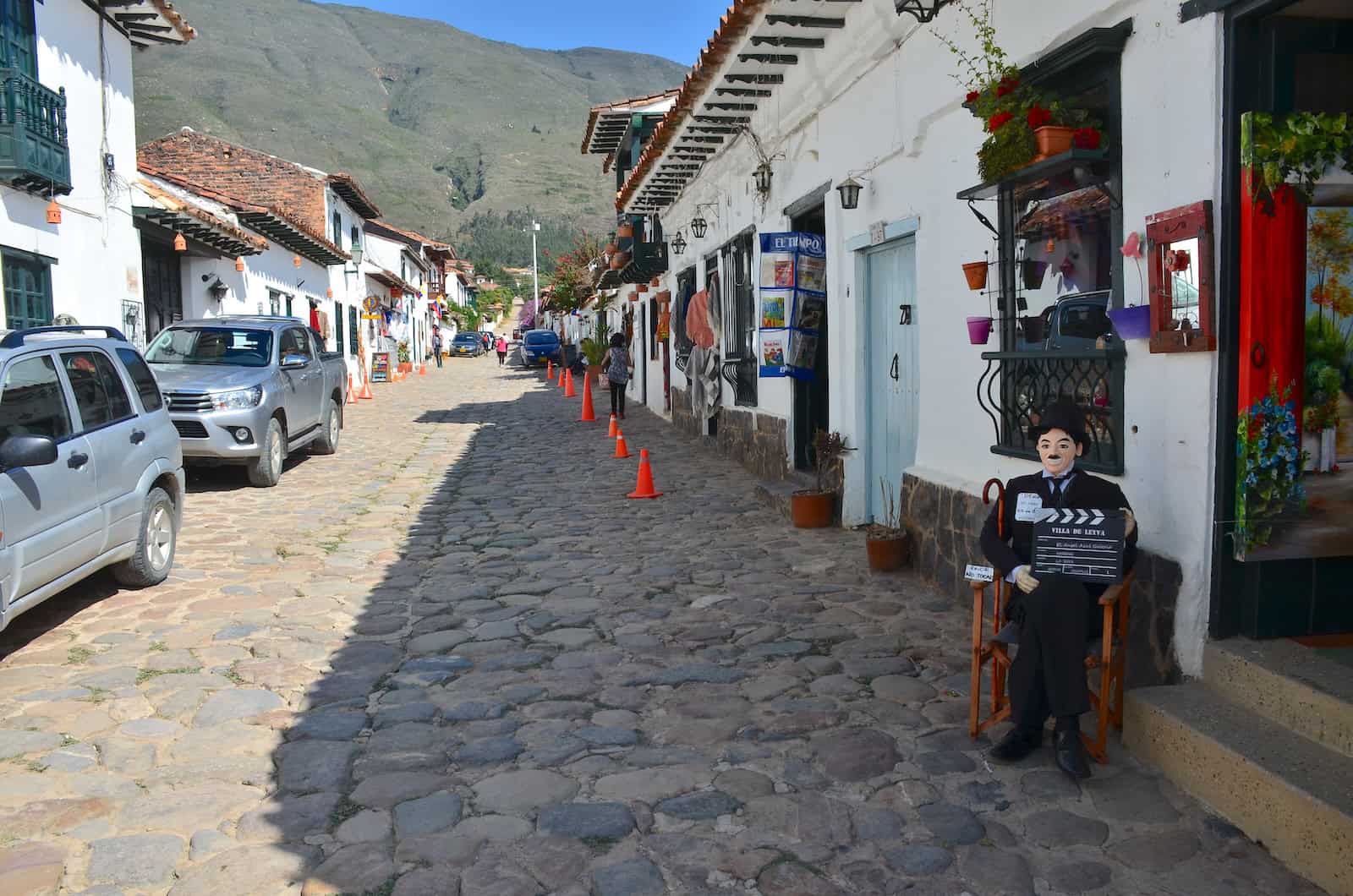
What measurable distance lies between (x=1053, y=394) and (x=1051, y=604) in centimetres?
A: 188

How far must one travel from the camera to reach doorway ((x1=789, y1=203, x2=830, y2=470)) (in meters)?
10.2

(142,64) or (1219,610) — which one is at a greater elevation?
(142,64)

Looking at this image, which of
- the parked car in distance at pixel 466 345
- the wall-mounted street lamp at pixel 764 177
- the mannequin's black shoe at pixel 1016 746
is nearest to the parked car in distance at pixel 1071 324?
the mannequin's black shoe at pixel 1016 746

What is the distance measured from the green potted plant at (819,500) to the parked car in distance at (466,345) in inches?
2236

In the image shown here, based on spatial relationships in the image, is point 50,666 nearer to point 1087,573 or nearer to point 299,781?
point 299,781

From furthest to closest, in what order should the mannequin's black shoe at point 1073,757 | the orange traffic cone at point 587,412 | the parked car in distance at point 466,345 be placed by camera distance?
the parked car in distance at point 466,345, the orange traffic cone at point 587,412, the mannequin's black shoe at point 1073,757

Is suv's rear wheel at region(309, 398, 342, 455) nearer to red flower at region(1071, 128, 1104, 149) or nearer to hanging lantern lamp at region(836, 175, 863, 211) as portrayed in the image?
hanging lantern lamp at region(836, 175, 863, 211)

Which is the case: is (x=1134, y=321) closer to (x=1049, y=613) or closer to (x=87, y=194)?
(x=1049, y=613)

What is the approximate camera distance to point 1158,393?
14.8 feet

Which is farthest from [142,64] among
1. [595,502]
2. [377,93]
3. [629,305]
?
[595,502]

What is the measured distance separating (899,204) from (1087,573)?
166 inches

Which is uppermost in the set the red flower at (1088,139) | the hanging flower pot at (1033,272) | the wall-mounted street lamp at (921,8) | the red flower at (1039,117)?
the wall-mounted street lamp at (921,8)

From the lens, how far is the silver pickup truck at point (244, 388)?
11312 millimetres

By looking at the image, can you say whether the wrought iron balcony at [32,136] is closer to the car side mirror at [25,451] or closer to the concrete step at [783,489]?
the car side mirror at [25,451]
